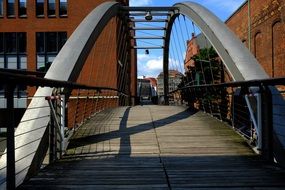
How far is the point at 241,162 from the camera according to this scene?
6.75 metres

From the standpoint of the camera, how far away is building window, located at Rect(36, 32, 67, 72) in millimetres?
47125

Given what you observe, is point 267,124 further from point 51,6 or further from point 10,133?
point 51,6

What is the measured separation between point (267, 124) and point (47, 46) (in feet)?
137

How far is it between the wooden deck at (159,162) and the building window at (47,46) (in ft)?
122

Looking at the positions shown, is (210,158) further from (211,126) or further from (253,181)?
(211,126)

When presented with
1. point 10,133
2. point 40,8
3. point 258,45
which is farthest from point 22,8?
A: point 10,133

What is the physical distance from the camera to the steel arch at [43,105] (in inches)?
248

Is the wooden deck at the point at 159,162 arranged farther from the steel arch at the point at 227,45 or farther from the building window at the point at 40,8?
the building window at the point at 40,8

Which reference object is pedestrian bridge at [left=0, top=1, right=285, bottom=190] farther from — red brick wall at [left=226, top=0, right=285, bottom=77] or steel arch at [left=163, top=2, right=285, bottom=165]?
red brick wall at [left=226, top=0, right=285, bottom=77]

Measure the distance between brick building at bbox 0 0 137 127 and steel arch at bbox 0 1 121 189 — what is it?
95.7 ft

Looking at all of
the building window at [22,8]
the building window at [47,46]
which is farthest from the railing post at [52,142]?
the building window at [22,8]

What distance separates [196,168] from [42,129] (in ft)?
7.03

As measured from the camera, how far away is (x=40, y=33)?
47.8 m

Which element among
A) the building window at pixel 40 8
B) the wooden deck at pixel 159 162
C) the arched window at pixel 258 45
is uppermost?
the building window at pixel 40 8
